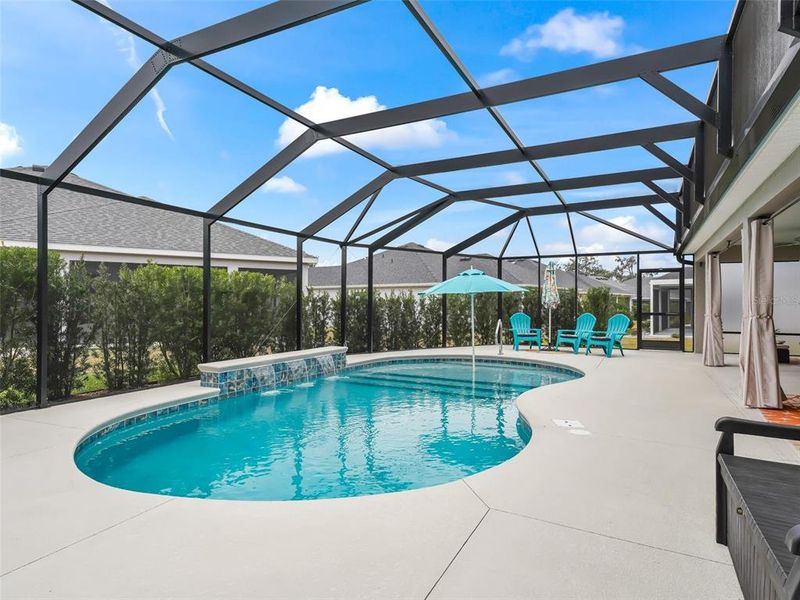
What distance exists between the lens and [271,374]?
846cm

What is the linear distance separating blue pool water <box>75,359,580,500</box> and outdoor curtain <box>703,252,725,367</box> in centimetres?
471

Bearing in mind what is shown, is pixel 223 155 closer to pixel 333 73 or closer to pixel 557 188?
pixel 333 73

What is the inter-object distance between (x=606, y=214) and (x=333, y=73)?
9555 mm

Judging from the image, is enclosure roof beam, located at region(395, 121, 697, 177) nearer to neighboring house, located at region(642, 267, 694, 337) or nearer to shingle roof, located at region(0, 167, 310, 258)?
shingle roof, located at region(0, 167, 310, 258)

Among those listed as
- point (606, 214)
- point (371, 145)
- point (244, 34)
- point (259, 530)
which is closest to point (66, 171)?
point (244, 34)

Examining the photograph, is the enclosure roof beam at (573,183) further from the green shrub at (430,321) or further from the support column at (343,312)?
the green shrub at (430,321)

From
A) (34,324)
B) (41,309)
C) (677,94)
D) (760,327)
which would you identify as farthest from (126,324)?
(760,327)

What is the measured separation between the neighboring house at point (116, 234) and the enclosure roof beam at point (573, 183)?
556 centimetres

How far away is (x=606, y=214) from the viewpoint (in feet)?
42.8

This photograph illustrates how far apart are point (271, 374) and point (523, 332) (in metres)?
7.54

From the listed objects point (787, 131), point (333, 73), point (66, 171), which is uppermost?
point (333, 73)

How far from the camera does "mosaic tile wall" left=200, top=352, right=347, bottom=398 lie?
7414mm

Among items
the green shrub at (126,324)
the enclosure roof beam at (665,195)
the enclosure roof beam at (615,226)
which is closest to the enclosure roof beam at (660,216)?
the enclosure roof beam at (615,226)

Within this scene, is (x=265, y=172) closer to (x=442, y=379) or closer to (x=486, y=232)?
(x=442, y=379)
